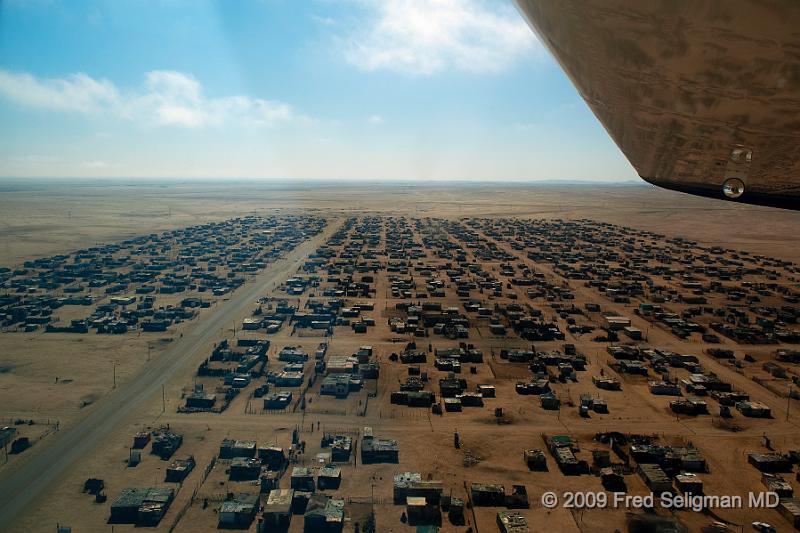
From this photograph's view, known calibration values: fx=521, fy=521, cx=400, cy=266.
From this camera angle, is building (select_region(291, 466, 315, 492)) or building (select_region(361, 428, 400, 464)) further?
building (select_region(361, 428, 400, 464))

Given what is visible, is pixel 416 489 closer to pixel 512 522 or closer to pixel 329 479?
pixel 329 479

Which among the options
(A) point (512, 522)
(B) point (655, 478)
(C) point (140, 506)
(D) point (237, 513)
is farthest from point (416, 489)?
(C) point (140, 506)

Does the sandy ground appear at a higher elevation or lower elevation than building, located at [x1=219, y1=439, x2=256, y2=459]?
higher

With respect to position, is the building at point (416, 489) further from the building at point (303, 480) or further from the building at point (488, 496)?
the building at point (303, 480)

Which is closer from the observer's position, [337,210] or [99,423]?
[99,423]

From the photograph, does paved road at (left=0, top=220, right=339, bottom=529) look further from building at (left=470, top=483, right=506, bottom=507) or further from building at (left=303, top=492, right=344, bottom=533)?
building at (left=470, top=483, right=506, bottom=507)

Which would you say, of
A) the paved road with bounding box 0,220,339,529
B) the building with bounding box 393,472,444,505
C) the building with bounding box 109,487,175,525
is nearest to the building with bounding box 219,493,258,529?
the building with bounding box 109,487,175,525

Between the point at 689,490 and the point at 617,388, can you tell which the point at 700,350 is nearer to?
the point at 617,388

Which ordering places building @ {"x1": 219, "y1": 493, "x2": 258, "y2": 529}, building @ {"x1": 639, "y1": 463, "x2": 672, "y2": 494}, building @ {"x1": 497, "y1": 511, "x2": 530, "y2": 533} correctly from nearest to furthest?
building @ {"x1": 497, "y1": 511, "x2": 530, "y2": 533}, building @ {"x1": 219, "y1": 493, "x2": 258, "y2": 529}, building @ {"x1": 639, "y1": 463, "x2": 672, "y2": 494}

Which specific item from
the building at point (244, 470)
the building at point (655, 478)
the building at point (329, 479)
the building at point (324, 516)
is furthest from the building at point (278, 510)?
the building at point (655, 478)

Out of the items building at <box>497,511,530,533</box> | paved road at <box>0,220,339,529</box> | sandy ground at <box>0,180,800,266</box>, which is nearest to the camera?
building at <box>497,511,530,533</box>
